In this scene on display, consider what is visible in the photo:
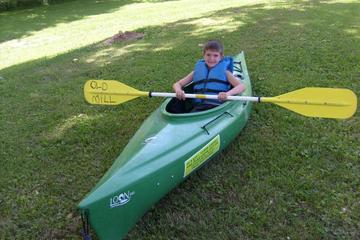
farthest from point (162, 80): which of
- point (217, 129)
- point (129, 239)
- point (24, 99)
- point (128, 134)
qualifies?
point (129, 239)

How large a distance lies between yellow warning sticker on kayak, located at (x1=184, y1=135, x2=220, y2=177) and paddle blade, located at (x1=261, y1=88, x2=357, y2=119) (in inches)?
27.4

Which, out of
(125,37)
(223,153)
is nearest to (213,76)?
(223,153)

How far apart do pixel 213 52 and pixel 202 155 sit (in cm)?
142

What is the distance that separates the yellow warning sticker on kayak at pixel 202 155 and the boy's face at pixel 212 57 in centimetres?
112

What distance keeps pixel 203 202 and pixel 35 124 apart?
9.73ft

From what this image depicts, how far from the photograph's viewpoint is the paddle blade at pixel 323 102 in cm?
411

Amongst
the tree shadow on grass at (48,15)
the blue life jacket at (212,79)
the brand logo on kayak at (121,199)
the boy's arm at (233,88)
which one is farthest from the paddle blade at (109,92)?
the tree shadow on grass at (48,15)

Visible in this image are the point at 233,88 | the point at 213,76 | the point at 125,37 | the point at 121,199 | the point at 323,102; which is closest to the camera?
the point at 121,199

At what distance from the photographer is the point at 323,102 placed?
4.18m

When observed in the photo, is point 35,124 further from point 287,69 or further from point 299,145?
point 287,69

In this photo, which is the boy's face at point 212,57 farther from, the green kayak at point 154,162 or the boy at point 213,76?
the green kayak at point 154,162

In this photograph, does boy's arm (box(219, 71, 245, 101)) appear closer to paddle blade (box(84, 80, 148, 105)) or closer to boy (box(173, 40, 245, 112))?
boy (box(173, 40, 245, 112))

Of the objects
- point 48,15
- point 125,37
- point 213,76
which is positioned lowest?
point 48,15

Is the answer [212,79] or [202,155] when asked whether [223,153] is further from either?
[212,79]
